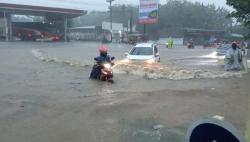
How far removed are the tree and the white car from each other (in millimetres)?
6497

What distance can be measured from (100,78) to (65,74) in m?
4.00

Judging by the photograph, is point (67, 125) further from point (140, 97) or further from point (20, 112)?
point (140, 97)

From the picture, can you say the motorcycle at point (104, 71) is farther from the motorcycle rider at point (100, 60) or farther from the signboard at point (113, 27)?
the signboard at point (113, 27)

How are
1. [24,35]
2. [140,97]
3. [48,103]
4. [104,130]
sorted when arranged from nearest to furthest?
[104,130] → [48,103] → [140,97] → [24,35]

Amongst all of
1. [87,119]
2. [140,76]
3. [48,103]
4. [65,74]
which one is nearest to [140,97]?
[48,103]

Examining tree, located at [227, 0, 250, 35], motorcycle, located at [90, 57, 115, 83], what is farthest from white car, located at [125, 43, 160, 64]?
motorcycle, located at [90, 57, 115, 83]

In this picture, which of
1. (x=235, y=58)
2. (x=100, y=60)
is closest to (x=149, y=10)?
(x=235, y=58)

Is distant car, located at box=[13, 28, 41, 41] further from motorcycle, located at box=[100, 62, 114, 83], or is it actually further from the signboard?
motorcycle, located at box=[100, 62, 114, 83]

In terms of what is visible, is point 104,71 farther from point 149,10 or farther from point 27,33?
point 149,10

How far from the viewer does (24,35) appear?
68.6 meters

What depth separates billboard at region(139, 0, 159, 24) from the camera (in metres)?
74.2

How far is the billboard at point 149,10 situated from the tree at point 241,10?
5631 cm

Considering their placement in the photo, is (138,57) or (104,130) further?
(138,57)

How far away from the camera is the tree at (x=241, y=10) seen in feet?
54.7
